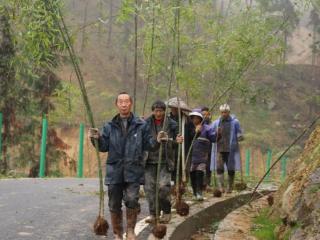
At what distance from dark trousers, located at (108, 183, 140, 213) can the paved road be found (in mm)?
791

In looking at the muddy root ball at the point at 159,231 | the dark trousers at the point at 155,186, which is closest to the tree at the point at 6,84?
the dark trousers at the point at 155,186

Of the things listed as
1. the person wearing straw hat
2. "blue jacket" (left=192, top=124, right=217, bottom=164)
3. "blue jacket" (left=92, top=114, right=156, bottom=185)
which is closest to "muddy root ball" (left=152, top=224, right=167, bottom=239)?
"blue jacket" (left=92, top=114, right=156, bottom=185)

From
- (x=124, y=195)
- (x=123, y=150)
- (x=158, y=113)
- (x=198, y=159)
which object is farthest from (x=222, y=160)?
(x=123, y=150)

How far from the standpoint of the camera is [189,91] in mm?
14023

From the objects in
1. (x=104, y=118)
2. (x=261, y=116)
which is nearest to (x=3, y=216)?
(x=104, y=118)

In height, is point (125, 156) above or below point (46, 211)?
above

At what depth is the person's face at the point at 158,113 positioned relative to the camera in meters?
7.10

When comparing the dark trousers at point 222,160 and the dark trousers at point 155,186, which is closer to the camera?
the dark trousers at point 155,186

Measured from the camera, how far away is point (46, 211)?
325 inches

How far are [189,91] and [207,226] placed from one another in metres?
6.02

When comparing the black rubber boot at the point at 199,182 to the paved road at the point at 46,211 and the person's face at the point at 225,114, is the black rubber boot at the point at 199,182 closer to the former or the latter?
the paved road at the point at 46,211

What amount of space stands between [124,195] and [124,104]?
100 cm

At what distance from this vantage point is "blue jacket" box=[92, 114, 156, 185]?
5961 millimetres

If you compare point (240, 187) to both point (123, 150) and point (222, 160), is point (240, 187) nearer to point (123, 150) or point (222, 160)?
point (222, 160)
